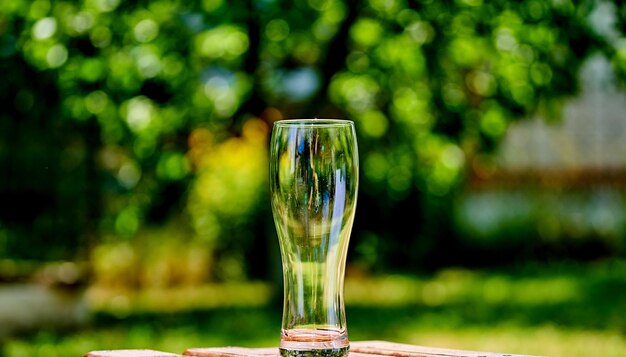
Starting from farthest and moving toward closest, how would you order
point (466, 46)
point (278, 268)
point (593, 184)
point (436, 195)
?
point (593, 184)
point (436, 195)
point (278, 268)
point (466, 46)

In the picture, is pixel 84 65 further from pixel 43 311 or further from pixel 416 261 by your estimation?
pixel 416 261

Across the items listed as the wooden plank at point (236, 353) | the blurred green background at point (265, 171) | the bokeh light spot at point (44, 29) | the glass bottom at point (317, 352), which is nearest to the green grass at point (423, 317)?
the blurred green background at point (265, 171)

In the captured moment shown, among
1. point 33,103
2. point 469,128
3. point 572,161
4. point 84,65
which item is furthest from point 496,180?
point 84,65

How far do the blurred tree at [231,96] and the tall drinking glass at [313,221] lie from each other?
2.90 metres

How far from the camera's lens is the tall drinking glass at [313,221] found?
4.36ft

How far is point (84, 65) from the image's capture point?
4.79 meters

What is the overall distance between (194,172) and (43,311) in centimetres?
187

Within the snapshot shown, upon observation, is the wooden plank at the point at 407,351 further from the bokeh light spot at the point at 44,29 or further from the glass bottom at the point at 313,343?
the bokeh light spot at the point at 44,29

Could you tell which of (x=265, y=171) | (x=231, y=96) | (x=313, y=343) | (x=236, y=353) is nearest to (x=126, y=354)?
(x=236, y=353)

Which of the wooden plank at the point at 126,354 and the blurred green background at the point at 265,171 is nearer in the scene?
the wooden plank at the point at 126,354

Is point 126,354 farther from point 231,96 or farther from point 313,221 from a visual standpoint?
point 231,96

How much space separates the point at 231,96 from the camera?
617cm

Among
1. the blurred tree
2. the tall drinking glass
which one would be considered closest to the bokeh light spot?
the blurred tree

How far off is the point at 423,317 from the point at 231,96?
78.0 inches
